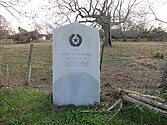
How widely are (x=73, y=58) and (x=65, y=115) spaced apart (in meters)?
1.22

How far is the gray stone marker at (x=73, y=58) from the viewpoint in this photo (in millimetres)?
6527

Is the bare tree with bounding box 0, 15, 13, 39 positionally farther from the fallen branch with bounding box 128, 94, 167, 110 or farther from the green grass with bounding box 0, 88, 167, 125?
the fallen branch with bounding box 128, 94, 167, 110

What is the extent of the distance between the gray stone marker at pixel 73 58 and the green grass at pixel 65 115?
437 millimetres

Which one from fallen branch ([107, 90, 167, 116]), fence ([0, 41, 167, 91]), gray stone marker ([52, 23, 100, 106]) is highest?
gray stone marker ([52, 23, 100, 106])

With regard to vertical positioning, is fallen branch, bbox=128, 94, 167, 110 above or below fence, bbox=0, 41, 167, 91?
above

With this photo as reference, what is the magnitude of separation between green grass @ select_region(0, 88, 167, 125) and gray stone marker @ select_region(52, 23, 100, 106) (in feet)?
1.43

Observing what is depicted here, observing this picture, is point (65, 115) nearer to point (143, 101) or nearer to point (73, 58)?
point (73, 58)

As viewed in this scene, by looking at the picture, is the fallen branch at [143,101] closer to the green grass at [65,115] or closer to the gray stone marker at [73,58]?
the green grass at [65,115]

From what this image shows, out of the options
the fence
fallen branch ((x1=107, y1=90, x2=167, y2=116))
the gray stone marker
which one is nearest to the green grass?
fallen branch ((x1=107, y1=90, x2=167, y2=116))

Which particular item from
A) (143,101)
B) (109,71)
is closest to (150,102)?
(143,101)

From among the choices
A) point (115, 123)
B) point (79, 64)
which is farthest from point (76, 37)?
point (115, 123)

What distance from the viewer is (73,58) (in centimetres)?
653

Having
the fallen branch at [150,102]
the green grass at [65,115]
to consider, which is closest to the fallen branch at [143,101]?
the fallen branch at [150,102]

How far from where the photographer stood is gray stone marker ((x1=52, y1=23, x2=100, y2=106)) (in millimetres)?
6527
